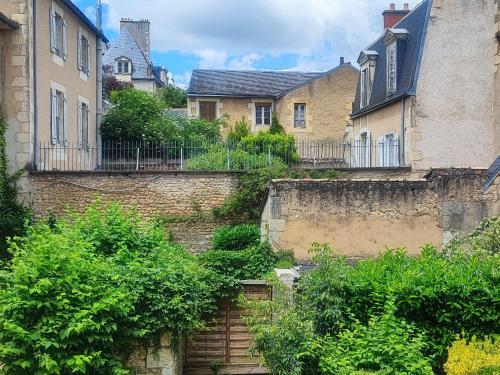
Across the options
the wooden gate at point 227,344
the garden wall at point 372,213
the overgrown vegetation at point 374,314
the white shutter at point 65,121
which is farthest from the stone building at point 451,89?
the overgrown vegetation at point 374,314

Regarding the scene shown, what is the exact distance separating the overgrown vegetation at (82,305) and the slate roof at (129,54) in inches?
1868

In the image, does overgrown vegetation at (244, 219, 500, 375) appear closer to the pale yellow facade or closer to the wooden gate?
the wooden gate

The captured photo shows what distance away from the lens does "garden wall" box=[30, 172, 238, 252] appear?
1723 cm

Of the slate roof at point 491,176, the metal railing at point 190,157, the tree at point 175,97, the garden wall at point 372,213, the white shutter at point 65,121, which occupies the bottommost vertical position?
the garden wall at point 372,213

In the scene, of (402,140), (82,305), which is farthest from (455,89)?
(82,305)

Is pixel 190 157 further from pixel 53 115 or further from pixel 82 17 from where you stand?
pixel 82 17

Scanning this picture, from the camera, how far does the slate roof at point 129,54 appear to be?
54.2 m

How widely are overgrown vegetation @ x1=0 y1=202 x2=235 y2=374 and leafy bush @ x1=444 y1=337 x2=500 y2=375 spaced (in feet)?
10.5

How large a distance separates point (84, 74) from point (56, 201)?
Answer: 238 inches

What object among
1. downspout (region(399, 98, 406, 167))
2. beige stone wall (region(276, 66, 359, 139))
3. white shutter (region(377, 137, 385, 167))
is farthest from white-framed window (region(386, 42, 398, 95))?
beige stone wall (region(276, 66, 359, 139))

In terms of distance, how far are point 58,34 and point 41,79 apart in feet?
7.19

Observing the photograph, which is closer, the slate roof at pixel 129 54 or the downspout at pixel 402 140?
the downspout at pixel 402 140

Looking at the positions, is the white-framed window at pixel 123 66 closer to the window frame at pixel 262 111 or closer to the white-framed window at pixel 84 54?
the window frame at pixel 262 111

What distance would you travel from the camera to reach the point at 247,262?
44.5ft
